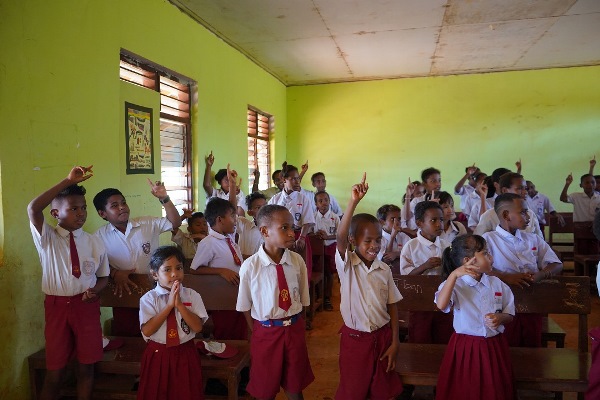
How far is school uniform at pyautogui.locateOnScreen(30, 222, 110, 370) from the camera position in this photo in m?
2.43

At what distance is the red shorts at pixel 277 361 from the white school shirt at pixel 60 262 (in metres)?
1.02

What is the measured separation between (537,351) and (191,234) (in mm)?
2521

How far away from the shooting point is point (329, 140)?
29.0ft

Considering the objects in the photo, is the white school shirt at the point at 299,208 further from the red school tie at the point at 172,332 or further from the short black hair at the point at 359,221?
the red school tie at the point at 172,332

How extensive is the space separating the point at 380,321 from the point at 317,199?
3.36 meters

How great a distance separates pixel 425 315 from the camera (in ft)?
9.82

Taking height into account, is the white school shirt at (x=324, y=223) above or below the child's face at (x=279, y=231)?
below

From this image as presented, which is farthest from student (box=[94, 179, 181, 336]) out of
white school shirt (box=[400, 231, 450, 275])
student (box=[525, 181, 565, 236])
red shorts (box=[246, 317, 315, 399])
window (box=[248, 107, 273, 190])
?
student (box=[525, 181, 565, 236])

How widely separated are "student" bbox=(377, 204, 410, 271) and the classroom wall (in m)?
2.05

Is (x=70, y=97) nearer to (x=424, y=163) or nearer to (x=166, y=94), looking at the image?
(x=166, y=94)

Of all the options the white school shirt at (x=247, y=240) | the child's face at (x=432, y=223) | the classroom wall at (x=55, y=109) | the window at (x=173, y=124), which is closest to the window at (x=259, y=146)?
the window at (x=173, y=124)

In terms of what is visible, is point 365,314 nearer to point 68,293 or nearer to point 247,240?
point 68,293

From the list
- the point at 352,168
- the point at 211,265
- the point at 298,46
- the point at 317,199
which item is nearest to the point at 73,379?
the point at 211,265

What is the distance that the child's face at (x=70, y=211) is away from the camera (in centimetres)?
249
